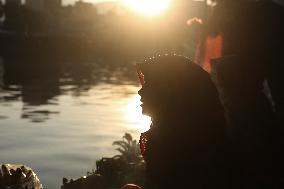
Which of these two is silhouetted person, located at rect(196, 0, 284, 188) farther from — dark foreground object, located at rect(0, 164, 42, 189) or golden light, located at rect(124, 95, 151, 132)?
golden light, located at rect(124, 95, 151, 132)

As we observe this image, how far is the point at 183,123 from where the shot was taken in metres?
3.72

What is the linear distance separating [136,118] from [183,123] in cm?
1934

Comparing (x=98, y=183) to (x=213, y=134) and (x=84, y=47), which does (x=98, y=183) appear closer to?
(x=213, y=134)

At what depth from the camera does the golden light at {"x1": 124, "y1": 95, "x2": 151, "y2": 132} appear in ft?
67.4

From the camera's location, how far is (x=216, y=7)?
231 inches

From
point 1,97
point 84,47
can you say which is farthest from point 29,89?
point 84,47

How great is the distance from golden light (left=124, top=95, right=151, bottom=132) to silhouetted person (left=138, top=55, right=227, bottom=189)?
15.5 metres

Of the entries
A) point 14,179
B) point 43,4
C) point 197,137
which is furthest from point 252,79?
point 43,4

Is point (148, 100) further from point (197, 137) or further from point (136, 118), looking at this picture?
point (136, 118)

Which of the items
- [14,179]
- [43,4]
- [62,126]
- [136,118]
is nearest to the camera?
[14,179]

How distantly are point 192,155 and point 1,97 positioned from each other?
27.2 m

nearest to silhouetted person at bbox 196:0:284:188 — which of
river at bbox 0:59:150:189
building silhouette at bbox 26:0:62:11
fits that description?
river at bbox 0:59:150:189

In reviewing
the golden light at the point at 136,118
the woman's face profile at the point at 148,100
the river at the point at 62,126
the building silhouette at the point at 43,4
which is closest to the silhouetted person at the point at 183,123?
the woman's face profile at the point at 148,100

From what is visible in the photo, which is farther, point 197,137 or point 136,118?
point 136,118
